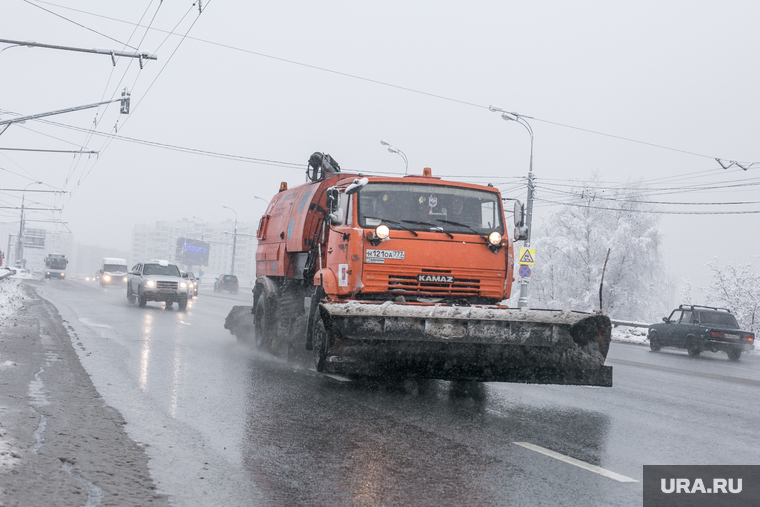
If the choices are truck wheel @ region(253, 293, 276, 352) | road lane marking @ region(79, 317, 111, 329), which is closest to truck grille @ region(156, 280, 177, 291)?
road lane marking @ region(79, 317, 111, 329)

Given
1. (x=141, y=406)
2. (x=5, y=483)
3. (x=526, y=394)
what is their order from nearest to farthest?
(x=5, y=483), (x=141, y=406), (x=526, y=394)

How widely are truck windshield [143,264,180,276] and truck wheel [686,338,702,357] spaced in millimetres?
18632

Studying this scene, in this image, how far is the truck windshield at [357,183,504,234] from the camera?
30.5ft

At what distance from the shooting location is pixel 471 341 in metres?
7.75

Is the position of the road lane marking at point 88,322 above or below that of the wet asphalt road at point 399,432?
below

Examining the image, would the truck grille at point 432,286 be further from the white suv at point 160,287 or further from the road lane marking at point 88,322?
the white suv at point 160,287

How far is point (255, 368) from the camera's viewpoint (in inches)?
442

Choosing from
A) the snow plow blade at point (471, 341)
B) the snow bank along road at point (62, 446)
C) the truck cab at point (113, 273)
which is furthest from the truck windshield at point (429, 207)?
the truck cab at point (113, 273)

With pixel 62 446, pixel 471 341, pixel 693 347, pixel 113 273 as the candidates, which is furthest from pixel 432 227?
pixel 113 273

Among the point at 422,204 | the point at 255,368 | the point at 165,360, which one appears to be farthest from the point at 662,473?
the point at 165,360

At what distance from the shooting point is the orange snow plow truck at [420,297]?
780 cm

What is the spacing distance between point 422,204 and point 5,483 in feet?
20.3

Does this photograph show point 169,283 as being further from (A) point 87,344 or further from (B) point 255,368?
(B) point 255,368

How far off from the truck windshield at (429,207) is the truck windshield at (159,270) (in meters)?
20.7
